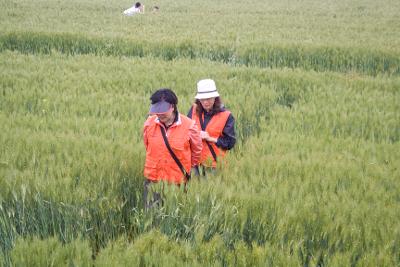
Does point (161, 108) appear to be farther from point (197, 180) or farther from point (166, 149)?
point (197, 180)

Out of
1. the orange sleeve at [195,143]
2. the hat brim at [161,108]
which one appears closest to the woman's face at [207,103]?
the orange sleeve at [195,143]

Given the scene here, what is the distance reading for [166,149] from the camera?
151 inches

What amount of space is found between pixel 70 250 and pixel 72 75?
6.39 metres

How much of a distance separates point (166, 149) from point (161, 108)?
0.41m

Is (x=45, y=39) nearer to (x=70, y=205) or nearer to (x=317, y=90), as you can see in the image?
(x=317, y=90)

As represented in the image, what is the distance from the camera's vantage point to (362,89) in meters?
8.54

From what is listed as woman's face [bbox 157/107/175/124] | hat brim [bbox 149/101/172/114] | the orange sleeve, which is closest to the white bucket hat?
the orange sleeve

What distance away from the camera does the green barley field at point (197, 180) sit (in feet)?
8.68

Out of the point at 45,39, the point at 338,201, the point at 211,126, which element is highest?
the point at 45,39

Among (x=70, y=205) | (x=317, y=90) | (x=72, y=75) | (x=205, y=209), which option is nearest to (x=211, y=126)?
(x=205, y=209)

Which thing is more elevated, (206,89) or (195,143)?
(206,89)

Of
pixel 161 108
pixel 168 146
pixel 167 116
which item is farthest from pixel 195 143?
pixel 161 108

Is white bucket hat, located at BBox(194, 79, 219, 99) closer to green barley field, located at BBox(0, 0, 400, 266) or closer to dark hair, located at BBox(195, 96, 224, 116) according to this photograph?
dark hair, located at BBox(195, 96, 224, 116)

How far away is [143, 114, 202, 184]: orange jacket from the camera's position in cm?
382
